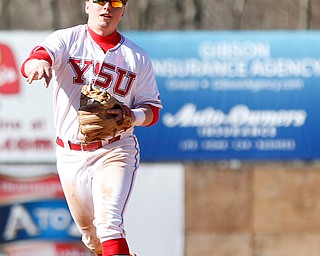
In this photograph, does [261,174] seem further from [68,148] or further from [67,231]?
[68,148]

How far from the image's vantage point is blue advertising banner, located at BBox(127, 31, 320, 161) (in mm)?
8930

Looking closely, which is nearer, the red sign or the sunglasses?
the sunglasses

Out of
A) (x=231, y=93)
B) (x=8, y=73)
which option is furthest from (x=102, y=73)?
(x=231, y=93)

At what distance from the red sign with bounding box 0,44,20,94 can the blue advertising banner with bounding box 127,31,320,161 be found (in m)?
0.99

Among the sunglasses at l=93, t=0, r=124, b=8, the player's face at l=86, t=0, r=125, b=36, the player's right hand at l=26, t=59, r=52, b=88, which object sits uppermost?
the sunglasses at l=93, t=0, r=124, b=8

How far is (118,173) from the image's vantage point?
19.5ft

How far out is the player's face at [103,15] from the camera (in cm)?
593

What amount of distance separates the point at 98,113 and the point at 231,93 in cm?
333

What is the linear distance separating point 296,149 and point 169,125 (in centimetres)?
109

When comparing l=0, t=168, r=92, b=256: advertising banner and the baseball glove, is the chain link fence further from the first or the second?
the baseball glove

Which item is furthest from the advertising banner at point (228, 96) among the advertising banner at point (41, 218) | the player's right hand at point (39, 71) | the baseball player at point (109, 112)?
the player's right hand at point (39, 71)

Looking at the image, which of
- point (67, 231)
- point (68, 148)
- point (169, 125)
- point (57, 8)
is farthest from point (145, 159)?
point (68, 148)

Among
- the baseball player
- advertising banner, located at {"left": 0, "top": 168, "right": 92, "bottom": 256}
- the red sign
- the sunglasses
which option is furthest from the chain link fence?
the sunglasses

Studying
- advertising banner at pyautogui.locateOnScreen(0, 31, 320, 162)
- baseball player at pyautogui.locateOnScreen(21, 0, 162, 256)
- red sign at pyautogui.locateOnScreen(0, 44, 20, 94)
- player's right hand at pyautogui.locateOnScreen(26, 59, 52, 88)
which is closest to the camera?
player's right hand at pyautogui.locateOnScreen(26, 59, 52, 88)
